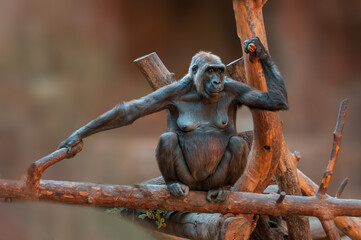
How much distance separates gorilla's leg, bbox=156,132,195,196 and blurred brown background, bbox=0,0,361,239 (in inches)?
120

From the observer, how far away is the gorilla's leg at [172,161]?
4469mm

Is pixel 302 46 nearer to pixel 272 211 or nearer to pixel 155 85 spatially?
pixel 155 85

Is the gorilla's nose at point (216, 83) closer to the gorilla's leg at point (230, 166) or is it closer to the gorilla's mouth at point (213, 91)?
the gorilla's mouth at point (213, 91)

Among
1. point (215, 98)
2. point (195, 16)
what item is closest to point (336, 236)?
point (215, 98)

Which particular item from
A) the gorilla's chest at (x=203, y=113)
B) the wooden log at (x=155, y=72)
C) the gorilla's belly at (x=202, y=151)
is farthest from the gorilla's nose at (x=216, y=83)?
the wooden log at (x=155, y=72)

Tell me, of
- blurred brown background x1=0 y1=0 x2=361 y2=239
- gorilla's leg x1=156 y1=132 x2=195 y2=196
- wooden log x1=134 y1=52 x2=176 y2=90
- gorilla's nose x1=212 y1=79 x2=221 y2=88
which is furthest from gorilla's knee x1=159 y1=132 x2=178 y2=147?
blurred brown background x1=0 y1=0 x2=361 y2=239

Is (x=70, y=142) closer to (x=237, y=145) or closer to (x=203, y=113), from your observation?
(x=203, y=113)

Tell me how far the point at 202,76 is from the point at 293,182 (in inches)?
78.1

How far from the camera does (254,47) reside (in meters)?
4.52

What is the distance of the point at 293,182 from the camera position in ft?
18.3

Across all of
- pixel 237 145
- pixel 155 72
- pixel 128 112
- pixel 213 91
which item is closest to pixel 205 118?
pixel 213 91

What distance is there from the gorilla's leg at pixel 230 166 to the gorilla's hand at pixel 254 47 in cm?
93

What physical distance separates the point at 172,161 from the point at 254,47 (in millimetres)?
1494

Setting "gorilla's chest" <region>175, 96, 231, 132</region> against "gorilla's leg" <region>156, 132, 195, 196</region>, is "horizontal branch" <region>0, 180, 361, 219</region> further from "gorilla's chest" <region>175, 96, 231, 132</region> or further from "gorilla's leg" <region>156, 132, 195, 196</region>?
"gorilla's chest" <region>175, 96, 231, 132</region>
